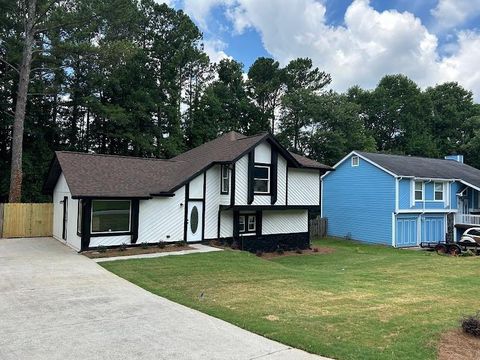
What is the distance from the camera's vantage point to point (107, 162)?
18500 millimetres

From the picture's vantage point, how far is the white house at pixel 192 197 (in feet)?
53.0

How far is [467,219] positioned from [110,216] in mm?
23225

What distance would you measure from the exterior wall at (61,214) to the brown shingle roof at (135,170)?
2.56 ft

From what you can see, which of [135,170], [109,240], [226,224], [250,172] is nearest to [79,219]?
[109,240]

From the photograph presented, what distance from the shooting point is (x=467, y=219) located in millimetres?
26578

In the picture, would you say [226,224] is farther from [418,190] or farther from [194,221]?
[418,190]

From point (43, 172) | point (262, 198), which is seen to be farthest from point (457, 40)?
point (43, 172)

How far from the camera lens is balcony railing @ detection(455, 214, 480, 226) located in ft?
85.1

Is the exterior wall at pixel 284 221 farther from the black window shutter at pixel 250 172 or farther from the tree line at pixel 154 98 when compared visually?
the tree line at pixel 154 98

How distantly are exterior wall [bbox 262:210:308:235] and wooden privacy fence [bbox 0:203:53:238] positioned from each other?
455 inches

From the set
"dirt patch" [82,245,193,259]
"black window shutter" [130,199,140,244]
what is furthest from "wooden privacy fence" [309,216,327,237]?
"black window shutter" [130,199,140,244]

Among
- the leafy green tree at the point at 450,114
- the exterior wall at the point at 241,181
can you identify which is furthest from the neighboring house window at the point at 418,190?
the leafy green tree at the point at 450,114

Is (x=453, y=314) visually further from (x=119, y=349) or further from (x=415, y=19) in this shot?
(x=415, y=19)

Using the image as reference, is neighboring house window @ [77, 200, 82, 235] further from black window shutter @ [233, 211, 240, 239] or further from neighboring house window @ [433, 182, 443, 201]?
neighboring house window @ [433, 182, 443, 201]
